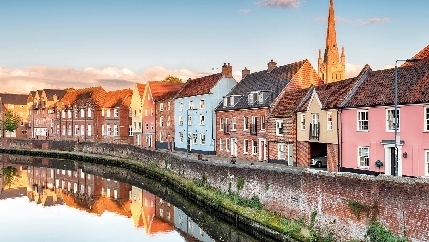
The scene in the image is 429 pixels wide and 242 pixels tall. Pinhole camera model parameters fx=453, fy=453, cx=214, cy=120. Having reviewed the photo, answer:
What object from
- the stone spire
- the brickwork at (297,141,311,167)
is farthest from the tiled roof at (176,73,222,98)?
the stone spire

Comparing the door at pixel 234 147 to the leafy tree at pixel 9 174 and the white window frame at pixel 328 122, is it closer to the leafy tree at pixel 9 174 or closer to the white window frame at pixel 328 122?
the white window frame at pixel 328 122

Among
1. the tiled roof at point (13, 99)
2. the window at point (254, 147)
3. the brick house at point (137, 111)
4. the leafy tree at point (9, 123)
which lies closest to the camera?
the window at point (254, 147)

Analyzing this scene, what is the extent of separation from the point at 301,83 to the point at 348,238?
1078 inches

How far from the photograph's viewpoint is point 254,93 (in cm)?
4856

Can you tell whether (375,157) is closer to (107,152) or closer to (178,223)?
(178,223)

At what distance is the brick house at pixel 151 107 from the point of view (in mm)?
71812

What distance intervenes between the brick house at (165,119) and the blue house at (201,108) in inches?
59.1

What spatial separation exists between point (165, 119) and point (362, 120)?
40.7 meters

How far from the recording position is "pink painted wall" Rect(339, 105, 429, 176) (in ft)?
90.9

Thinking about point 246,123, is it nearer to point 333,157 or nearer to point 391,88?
point 333,157

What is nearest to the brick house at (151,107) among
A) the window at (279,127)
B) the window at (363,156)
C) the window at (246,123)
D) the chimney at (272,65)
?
the window at (246,123)

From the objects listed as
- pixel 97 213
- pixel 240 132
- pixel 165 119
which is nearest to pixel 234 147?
pixel 240 132

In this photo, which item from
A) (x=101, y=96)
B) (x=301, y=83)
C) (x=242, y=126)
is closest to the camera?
(x=301, y=83)

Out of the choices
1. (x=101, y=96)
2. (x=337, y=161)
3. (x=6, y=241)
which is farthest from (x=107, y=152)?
(x=337, y=161)
